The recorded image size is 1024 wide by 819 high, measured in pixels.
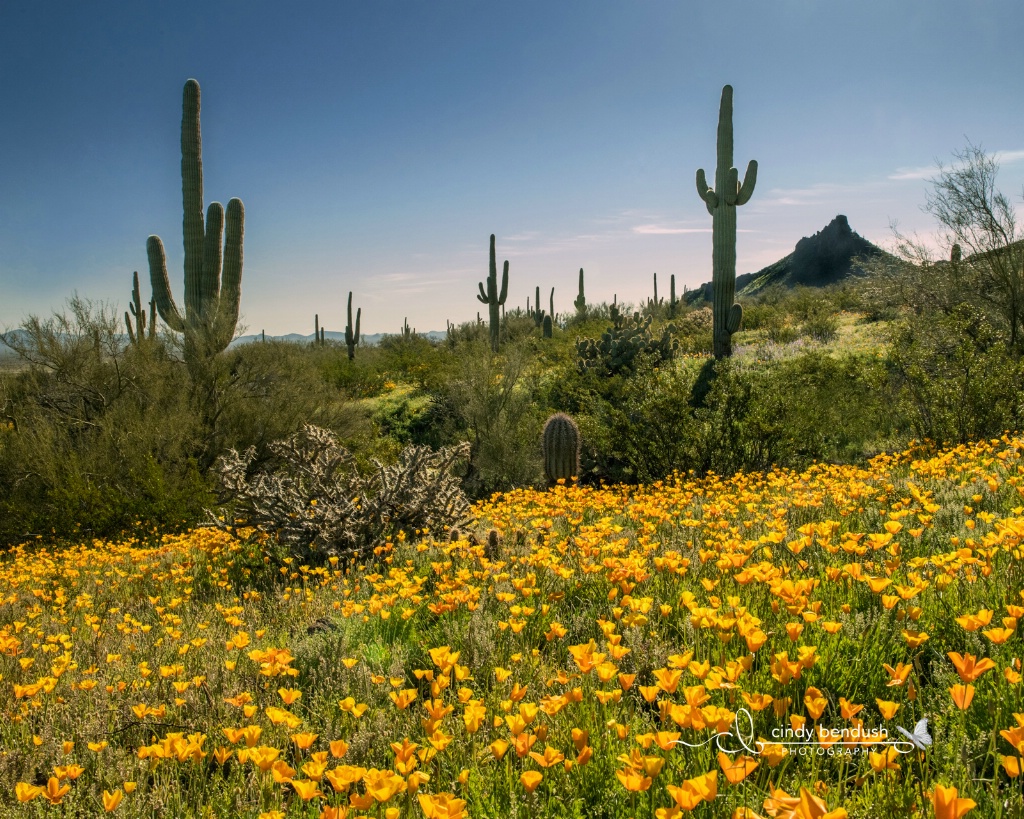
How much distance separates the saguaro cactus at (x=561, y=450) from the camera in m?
11.5

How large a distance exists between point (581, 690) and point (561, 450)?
979 centimetres

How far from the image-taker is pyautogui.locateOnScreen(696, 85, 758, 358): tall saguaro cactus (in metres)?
18.1

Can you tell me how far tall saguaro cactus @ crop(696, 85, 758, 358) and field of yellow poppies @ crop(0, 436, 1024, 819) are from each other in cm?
1499

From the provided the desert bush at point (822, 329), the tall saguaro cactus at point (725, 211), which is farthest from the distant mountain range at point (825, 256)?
the tall saguaro cactus at point (725, 211)

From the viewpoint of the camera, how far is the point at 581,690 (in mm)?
1745

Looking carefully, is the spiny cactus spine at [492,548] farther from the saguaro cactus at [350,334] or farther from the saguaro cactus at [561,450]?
the saguaro cactus at [350,334]

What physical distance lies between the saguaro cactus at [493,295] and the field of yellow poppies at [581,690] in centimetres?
2496

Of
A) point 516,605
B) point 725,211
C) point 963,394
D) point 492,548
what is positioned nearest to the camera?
point 516,605

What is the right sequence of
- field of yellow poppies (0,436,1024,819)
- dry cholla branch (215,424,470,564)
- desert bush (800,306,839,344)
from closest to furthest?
1. field of yellow poppies (0,436,1024,819)
2. dry cholla branch (215,424,470,564)
3. desert bush (800,306,839,344)

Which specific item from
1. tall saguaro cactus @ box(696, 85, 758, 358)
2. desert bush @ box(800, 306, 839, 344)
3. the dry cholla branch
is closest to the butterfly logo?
the dry cholla branch

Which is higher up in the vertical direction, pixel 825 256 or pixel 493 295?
pixel 825 256

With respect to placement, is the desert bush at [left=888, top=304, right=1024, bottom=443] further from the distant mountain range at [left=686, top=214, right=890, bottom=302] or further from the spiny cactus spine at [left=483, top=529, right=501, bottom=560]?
the distant mountain range at [left=686, top=214, right=890, bottom=302]
